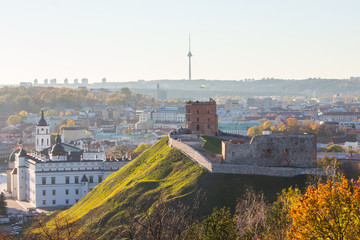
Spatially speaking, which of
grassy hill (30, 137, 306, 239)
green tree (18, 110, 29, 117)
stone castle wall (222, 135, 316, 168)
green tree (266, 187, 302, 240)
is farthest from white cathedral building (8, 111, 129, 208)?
green tree (18, 110, 29, 117)

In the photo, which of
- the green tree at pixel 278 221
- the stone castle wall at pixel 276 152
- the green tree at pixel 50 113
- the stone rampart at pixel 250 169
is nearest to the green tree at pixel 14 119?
the green tree at pixel 50 113

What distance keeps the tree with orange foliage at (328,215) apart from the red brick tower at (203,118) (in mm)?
40083

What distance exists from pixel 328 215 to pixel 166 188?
74.0 ft

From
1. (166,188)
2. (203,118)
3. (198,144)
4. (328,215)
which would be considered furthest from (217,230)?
(203,118)

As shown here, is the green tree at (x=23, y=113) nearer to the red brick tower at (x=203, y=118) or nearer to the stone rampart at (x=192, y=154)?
the red brick tower at (x=203, y=118)

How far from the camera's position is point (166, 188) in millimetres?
48188

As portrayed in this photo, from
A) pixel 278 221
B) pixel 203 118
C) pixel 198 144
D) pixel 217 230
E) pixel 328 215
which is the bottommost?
pixel 278 221

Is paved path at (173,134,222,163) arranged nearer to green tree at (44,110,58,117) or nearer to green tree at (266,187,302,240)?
green tree at (266,187,302,240)

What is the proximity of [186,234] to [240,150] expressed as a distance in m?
18.1

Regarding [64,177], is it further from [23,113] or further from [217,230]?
[23,113]

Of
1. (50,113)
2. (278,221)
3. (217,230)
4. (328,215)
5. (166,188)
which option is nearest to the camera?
(328,215)

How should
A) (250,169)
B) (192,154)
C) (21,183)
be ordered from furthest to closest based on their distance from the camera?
1. (21,183)
2. (192,154)
3. (250,169)

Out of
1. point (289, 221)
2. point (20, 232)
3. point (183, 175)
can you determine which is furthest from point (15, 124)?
point (289, 221)

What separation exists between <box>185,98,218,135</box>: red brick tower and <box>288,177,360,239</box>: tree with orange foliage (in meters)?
40.1
